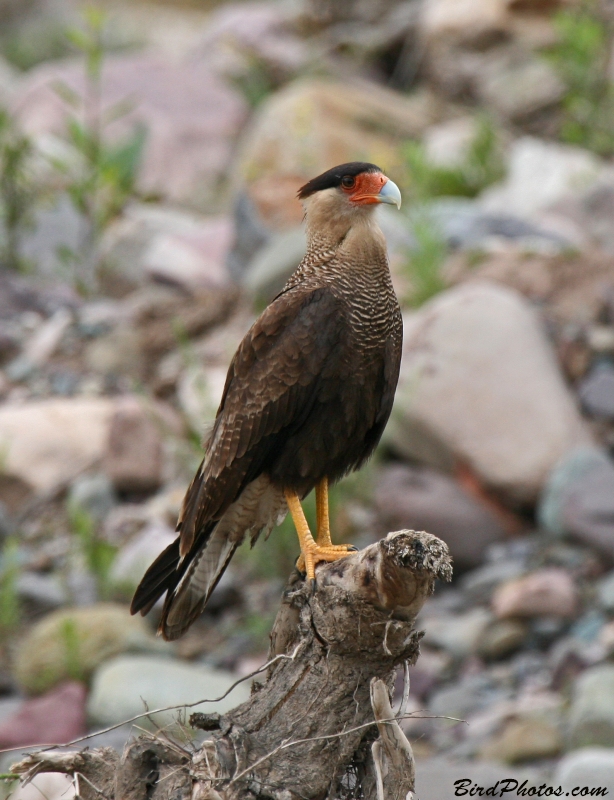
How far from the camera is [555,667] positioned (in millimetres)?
5902

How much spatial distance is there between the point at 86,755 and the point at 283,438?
1260 millimetres

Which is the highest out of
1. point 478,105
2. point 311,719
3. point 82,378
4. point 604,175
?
point 478,105

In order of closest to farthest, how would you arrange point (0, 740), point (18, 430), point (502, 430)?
point (0, 740), point (502, 430), point (18, 430)

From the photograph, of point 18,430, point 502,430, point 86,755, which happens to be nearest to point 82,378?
point 18,430

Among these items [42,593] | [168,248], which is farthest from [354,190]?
[168,248]

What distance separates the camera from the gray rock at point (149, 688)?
221 inches

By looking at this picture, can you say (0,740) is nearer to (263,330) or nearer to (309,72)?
(263,330)

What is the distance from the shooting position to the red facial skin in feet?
12.2

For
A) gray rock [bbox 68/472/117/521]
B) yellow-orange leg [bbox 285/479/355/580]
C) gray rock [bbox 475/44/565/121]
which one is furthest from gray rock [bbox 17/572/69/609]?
gray rock [bbox 475/44/565/121]

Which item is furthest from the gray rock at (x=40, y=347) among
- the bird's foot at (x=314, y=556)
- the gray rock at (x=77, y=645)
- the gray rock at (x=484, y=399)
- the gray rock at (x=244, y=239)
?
the bird's foot at (x=314, y=556)

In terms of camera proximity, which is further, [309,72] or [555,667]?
[309,72]

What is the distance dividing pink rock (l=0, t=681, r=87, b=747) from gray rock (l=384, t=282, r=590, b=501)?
2.41 meters

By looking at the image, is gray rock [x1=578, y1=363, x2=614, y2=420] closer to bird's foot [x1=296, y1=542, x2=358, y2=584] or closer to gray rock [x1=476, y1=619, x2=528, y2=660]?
gray rock [x1=476, y1=619, x2=528, y2=660]

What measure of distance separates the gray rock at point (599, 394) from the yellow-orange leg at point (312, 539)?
3.68 m
